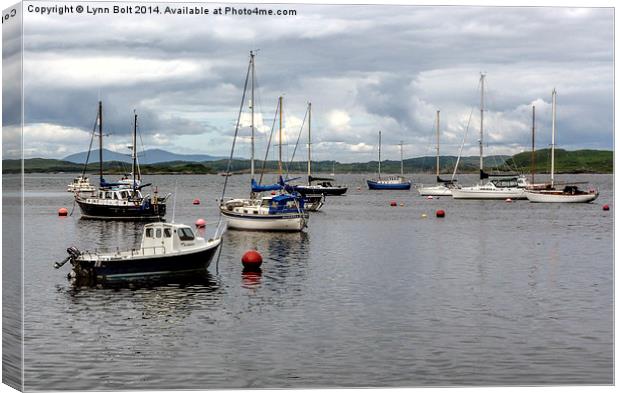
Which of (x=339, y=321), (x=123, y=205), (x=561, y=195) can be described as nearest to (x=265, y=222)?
(x=123, y=205)

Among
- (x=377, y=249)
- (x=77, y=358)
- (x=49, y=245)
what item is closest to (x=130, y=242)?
(x=49, y=245)

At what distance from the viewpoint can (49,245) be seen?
7312cm

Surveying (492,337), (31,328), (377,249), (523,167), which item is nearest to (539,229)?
(377,249)

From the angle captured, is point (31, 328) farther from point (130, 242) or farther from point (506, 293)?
point (130, 242)

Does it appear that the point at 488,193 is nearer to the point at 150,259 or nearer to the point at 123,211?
the point at 123,211

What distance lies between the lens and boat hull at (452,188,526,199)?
15075 cm

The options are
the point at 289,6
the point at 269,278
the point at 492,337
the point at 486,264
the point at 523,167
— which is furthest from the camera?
the point at 523,167

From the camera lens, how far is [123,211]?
334 ft

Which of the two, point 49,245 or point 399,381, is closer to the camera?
point 399,381

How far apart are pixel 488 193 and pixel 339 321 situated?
4614 inches

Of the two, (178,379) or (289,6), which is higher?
(289,6)

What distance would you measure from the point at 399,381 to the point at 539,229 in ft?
214

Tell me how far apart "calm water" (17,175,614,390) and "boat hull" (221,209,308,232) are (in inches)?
392

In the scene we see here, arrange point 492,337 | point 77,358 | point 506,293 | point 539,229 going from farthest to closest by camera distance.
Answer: point 539,229 < point 506,293 < point 492,337 < point 77,358
